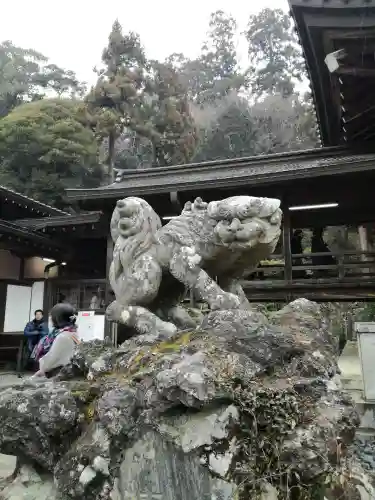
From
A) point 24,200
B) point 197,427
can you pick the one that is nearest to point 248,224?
point 197,427

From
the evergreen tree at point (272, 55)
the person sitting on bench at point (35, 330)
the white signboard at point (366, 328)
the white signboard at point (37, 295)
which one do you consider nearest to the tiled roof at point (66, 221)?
the white signboard at point (37, 295)

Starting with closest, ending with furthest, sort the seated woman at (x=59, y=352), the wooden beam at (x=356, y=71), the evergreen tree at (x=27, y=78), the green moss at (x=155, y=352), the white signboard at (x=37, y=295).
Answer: the green moss at (x=155, y=352) → the seated woman at (x=59, y=352) → the wooden beam at (x=356, y=71) → the white signboard at (x=37, y=295) → the evergreen tree at (x=27, y=78)

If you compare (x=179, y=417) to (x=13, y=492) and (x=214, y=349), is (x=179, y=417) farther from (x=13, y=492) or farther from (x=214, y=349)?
(x=13, y=492)

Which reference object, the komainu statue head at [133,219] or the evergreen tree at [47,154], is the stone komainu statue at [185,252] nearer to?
the komainu statue head at [133,219]

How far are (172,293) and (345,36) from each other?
4530 millimetres

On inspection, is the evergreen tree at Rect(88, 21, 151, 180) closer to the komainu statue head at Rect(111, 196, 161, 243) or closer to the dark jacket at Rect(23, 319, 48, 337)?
the dark jacket at Rect(23, 319, 48, 337)

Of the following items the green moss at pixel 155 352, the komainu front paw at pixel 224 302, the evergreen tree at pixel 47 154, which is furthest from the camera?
the evergreen tree at pixel 47 154

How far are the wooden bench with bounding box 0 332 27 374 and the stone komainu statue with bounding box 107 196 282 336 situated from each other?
8.31m

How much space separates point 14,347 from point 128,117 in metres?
14.1

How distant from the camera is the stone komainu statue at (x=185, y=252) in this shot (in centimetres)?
283

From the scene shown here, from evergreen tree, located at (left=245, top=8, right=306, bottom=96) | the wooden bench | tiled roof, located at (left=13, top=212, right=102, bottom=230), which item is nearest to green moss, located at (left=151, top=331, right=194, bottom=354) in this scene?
tiled roof, located at (left=13, top=212, right=102, bottom=230)

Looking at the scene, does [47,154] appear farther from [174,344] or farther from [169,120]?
[174,344]

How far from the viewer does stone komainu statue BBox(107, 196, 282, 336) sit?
2.83 m

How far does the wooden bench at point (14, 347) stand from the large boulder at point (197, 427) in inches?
351
